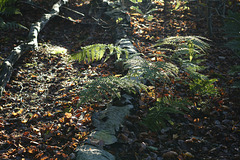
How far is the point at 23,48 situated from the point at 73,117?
2.63m

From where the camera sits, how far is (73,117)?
3.11 meters

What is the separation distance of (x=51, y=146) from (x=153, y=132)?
4.55ft

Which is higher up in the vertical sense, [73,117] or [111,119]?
[111,119]

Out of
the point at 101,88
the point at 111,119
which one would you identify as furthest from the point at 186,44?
the point at 111,119

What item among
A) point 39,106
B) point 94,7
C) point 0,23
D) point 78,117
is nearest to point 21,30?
point 0,23

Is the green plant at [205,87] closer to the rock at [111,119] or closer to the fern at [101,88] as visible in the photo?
the rock at [111,119]

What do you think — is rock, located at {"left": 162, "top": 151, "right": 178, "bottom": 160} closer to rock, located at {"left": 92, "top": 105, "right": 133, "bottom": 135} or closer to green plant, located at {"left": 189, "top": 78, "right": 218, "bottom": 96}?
→ rock, located at {"left": 92, "top": 105, "right": 133, "bottom": 135}

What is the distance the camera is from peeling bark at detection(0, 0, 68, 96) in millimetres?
3901

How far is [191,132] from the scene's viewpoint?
2.87 m

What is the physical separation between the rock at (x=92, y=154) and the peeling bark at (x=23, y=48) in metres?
2.32

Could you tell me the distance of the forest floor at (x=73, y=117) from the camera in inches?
101

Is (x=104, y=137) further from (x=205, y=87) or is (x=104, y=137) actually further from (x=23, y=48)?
(x=23, y=48)

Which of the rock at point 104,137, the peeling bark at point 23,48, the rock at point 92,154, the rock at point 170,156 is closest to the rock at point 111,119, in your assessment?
the rock at point 104,137

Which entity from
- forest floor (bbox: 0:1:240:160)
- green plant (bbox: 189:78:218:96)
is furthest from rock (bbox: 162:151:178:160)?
green plant (bbox: 189:78:218:96)
